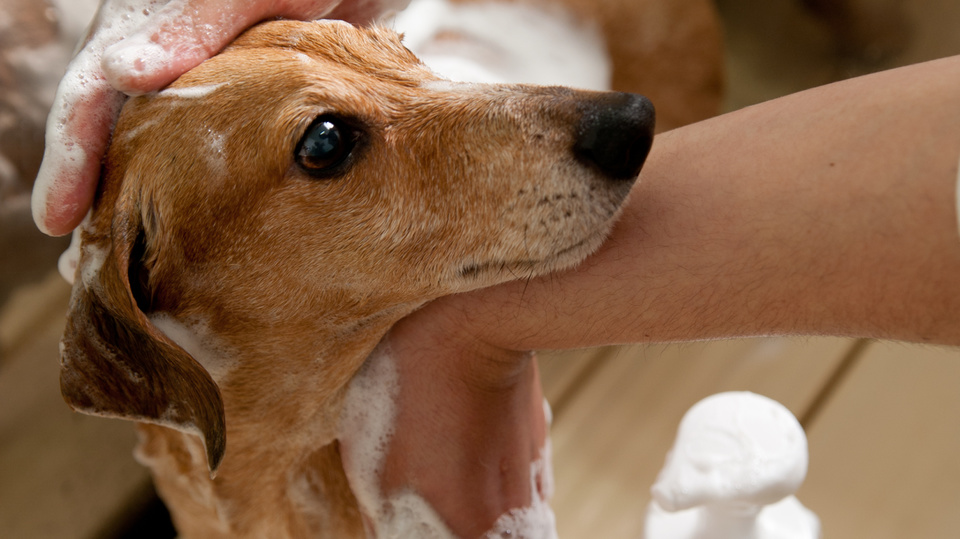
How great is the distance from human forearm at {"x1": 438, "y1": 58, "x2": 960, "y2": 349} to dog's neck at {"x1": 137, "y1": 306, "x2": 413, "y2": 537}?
340 mm

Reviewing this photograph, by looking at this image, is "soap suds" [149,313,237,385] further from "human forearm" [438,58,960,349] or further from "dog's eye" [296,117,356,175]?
"human forearm" [438,58,960,349]

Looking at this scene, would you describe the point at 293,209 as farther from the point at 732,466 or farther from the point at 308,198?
the point at 732,466

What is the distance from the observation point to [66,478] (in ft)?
6.90

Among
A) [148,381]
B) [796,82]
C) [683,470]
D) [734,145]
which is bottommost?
[683,470]

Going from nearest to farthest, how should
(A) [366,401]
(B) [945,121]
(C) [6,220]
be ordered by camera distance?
(B) [945,121] < (A) [366,401] < (C) [6,220]

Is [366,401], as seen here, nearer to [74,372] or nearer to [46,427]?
[74,372]

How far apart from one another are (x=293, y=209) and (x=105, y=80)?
13.9 inches

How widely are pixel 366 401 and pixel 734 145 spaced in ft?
2.67

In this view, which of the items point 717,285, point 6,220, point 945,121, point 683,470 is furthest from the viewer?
point 6,220

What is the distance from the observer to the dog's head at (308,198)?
40.9 inches

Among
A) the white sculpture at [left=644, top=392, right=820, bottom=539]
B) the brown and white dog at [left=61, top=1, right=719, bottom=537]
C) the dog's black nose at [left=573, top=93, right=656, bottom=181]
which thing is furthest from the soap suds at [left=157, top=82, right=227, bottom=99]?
the white sculpture at [left=644, top=392, right=820, bottom=539]

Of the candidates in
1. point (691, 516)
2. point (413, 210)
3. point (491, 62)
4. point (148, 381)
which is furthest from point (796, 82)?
point (148, 381)

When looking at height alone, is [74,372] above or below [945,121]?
below

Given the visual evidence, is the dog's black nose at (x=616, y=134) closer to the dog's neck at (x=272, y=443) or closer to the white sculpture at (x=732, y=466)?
the dog's neck at (x=272, y=443)
